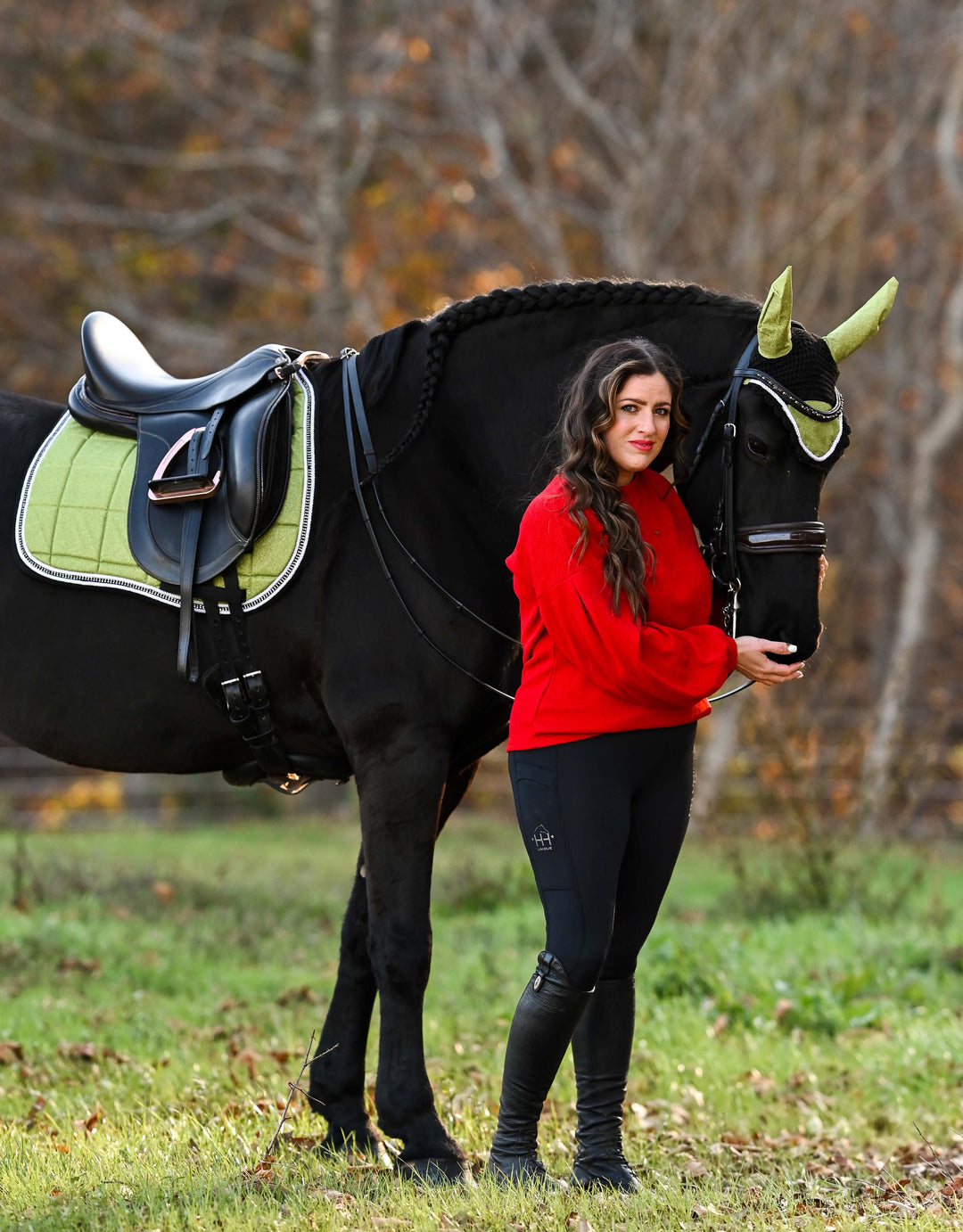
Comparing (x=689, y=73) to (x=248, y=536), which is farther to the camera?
(x=689, y=73)

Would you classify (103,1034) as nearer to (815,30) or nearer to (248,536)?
(248,536)

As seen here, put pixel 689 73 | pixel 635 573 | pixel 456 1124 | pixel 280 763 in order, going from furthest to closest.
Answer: pixel 689 73 < pixel 456 1124 < pixel 280 763 < pixel 635 573

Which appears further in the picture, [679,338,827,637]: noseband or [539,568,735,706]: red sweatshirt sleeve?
[679,338,827,637]: noseband

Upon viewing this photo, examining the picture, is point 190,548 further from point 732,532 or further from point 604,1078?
point 604,1078

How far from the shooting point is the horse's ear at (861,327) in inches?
136

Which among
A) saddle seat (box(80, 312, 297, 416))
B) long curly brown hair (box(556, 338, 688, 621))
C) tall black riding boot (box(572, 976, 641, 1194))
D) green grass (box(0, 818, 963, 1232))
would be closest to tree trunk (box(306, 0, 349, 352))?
green grass (box(0, 818, 963, 1232))

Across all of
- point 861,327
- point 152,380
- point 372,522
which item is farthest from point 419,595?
point 861,327

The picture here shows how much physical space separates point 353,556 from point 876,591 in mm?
15926

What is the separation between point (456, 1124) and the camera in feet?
13.9

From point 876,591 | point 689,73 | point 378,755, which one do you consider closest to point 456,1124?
point 378,755

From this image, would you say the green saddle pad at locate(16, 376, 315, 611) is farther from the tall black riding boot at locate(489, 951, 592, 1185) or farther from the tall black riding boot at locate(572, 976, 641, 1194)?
the tall black riding boot at locate(572, 976, 641, 1194)

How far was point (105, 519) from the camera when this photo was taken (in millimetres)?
3785

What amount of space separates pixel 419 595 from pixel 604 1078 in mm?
1374

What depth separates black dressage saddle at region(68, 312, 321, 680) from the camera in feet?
11.9
